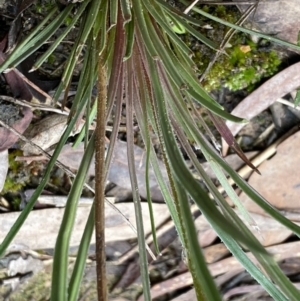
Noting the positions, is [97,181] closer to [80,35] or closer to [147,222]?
[80,35]

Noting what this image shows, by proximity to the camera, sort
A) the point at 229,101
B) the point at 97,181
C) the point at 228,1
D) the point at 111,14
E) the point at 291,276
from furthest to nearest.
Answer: the point at 291,276
the point at 229,101
the point at 228,1
the point at 111,14
the point at 97,181

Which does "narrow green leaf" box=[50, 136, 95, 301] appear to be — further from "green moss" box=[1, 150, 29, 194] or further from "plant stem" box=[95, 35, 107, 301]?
"green moss" box=[1, 150, 29, 194]

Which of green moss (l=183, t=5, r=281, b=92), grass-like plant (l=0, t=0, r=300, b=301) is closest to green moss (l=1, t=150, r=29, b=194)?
grass-like plant (l=0, t=0, r=300, b=301)

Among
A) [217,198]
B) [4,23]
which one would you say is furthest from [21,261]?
[217,198]

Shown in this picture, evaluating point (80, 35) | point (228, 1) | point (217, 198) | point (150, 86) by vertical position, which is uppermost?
point (228, 1)

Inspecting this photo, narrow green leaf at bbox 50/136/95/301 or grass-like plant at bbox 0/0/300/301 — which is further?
grass-like plant at bbox 0/0/300/301

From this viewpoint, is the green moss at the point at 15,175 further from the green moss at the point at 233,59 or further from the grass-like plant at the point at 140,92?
the green moss at the point at 233,59

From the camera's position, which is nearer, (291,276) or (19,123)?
(19,123)

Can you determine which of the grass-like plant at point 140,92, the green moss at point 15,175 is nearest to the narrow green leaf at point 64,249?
the grass-like plant at point 140,92
